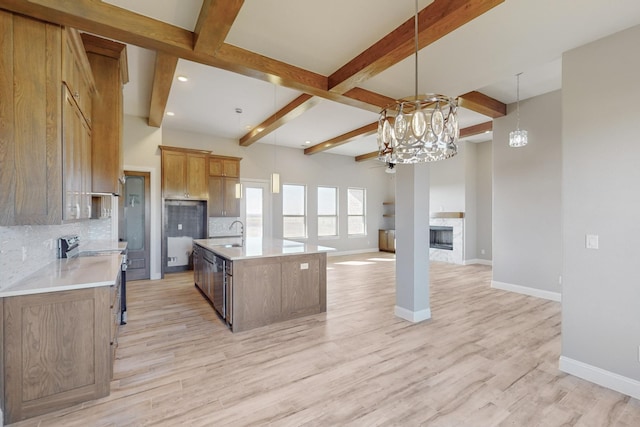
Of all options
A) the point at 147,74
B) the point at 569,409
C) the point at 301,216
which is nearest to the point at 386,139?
the point at 569,409

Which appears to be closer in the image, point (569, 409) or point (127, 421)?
point (127, 421)

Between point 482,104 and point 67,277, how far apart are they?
5563mm

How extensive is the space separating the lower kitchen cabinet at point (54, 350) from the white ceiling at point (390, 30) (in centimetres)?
228

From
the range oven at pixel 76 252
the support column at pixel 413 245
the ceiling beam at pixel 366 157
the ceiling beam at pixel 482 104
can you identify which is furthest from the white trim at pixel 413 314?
the ceiling beam at pixel 366 157

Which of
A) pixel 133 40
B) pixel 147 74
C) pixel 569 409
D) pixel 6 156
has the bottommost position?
pixel 569 409

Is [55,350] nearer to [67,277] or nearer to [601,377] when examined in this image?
[67,277]

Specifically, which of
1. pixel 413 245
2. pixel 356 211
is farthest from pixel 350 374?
pixel 356 211

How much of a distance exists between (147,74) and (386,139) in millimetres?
3800

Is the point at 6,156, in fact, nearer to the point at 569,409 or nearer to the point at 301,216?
the point at 569,409

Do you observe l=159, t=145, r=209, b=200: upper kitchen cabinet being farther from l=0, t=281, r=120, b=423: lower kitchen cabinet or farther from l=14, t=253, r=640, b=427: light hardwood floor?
l=0, t=281, r=120, b=423: lower kitchen cabinet

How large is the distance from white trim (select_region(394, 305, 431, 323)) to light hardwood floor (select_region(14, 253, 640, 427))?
13 cm

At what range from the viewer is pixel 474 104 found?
174 inches

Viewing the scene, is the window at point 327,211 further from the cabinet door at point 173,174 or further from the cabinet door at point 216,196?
the cabinet door at point 173,174

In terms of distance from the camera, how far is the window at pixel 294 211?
8.17 m
